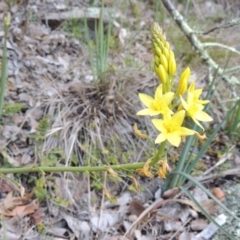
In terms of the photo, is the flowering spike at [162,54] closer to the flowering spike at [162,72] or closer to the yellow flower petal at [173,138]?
the flowering spike at [162,72]

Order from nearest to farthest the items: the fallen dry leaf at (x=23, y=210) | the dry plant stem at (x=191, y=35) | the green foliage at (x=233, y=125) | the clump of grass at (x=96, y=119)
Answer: the fallen dry leaf at (x=23, y=210)
the clump of grass at (x=96, y=119)
the green foliage at (x=233, y=125)
the dry plant stem at (x=191, y=35)

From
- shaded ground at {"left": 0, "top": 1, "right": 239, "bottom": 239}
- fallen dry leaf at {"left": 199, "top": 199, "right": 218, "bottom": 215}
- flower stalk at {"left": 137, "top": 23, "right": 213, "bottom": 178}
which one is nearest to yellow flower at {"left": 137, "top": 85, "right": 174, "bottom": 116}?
flower stalk at {"left": 137, "top": 23, "right": 213, "bottom": 178}

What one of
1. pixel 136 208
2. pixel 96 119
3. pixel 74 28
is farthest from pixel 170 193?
pixel 74 28

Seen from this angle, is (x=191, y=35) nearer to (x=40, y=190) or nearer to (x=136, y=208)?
(x=136, y=208)

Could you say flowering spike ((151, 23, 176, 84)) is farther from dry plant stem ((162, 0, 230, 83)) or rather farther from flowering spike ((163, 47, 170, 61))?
dry plant stem ((162, 0, 230, 83))

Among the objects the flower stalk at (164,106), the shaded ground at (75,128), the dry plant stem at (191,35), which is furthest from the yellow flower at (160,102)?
the dry plant stem at (191,35)

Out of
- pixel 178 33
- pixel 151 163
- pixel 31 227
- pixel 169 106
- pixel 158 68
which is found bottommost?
pixel 31 227

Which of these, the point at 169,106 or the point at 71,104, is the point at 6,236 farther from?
the point at 169,106

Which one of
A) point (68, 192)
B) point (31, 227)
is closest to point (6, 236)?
point (31, 227)
